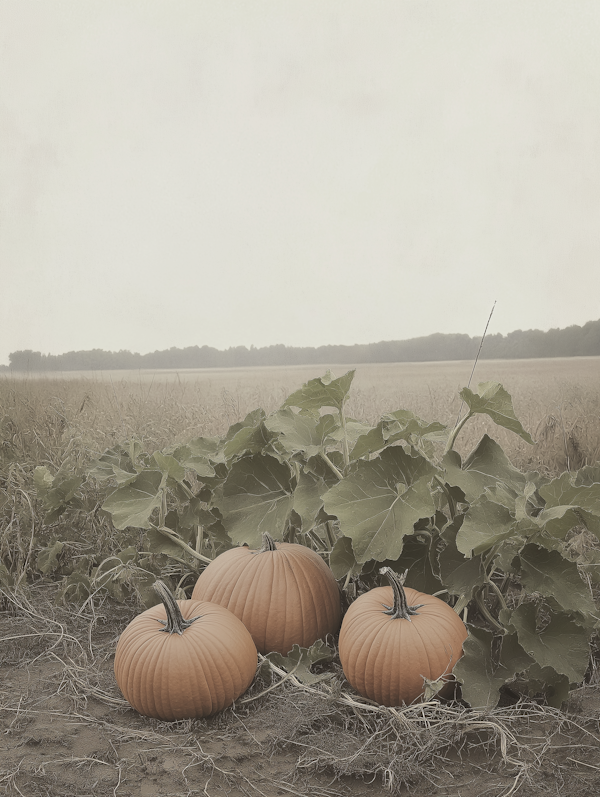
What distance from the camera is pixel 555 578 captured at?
5.66ft

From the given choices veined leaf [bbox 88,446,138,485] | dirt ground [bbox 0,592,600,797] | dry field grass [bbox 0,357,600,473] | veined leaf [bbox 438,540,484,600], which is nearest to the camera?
dirt ground [bbox 0,592,600,797]

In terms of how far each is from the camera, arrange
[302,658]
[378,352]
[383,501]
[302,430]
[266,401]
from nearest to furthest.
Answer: [383,501], [302,658], [302,430], [266,401], [378,352]

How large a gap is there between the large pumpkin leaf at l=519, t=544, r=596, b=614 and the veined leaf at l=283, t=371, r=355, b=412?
2.15 feet

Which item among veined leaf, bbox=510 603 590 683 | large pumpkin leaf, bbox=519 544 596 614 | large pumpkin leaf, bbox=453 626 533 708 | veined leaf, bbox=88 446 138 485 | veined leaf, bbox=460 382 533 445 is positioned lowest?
large pumpkin leaf, bbox=453 626 533 708

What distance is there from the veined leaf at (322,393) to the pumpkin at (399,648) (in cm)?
53

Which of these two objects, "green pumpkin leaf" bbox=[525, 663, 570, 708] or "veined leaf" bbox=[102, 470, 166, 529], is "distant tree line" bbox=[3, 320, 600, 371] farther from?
"green pumpkin leaf" bbox=[525, 663, 570, 708]

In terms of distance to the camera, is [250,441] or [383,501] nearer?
[383,501]

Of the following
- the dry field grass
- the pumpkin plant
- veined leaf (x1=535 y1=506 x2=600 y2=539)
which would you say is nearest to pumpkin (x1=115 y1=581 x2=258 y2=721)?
the pumpkin plant

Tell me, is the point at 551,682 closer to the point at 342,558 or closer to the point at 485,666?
the point at 485,666

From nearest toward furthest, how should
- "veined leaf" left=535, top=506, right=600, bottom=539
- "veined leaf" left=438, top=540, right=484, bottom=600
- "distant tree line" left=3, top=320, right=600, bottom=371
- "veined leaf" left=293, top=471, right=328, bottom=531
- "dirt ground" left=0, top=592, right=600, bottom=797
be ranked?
"dirt ground" left=0, top=592, right=600, bottom=797, "veined leaf" left=535, top=506, right=600, bottom=539, "veined leaf" left=438, top=540, right=484, bottom=600, "veined leaf" left=293, top=471, right=328, bottom=531, "distant tree line" left=3, top=320, right=600, bottom=371

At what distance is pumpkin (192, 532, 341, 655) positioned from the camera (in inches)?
79.4

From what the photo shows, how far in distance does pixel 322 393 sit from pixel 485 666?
860mm

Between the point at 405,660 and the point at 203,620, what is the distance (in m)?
0.56

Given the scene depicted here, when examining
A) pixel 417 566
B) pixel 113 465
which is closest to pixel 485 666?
pixel 417 566
